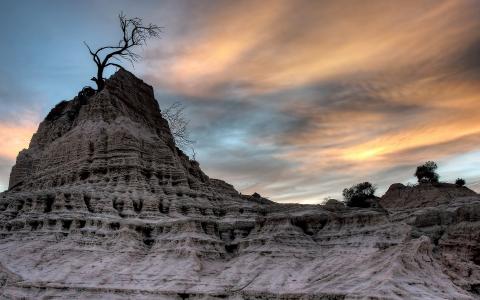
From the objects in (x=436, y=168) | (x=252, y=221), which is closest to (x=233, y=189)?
(x=252, y=221)

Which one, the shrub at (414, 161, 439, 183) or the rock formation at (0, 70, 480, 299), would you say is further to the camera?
the shrub at (414, 161, 439, 183)

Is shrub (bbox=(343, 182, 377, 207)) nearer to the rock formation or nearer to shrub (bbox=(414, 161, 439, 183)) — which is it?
shrub (bbox=(414, 161, 439, 183))

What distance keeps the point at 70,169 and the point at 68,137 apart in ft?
18.4

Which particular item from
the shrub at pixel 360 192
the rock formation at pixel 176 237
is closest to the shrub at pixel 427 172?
the shrub at pixel 360 192

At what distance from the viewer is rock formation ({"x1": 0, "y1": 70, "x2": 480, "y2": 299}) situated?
35344mm

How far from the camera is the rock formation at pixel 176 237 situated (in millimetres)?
35344

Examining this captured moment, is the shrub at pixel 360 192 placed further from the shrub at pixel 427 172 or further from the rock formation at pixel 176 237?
the rock formation at pixel 176 237

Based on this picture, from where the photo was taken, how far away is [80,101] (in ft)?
232

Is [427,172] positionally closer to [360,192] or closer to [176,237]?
[360,192]

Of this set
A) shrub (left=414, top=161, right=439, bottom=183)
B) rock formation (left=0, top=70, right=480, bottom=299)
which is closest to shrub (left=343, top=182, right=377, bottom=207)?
shrub (left=414, top=161, right=439, bottom=183)

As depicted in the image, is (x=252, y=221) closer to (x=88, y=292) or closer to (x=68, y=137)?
(x=88, y=292)

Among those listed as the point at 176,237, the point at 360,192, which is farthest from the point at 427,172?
the point at 176,237

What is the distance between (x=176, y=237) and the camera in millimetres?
44531

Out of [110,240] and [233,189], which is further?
[233,189]
